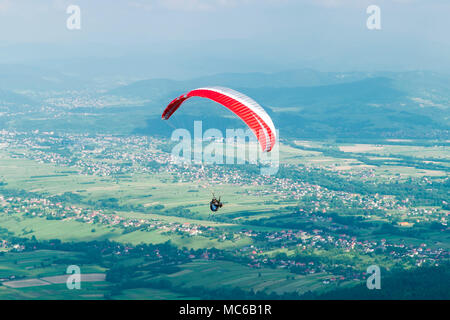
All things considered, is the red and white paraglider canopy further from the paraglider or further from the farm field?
the farm field

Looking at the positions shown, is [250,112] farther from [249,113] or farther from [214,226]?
[214,226]

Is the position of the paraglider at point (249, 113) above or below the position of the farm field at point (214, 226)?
above

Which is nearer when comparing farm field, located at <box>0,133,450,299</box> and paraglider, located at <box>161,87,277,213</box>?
paraglider, located at <box>161,87,277,213</box>

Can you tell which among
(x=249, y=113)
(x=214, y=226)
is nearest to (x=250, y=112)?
(x=249, y=113)

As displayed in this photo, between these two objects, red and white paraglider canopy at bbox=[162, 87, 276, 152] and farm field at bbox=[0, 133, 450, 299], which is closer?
red and white paraglider canopy at bbox=[162, 87, 276, 152]

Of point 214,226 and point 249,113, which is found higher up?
point 249,113

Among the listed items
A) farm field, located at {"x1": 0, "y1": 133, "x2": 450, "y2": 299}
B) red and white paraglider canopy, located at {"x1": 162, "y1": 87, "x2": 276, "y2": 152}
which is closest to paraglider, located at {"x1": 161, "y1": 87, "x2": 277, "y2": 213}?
red and white paraglider canopy, located at {"x1": 162, "y1": 87, "x2": 276, "y2": 152}

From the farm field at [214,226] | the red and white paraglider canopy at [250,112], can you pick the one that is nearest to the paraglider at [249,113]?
the red and white paraglider canopy at [250,112]

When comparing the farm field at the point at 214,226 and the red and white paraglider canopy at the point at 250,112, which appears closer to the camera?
the red and white paraglider canopy at the point at 250,112

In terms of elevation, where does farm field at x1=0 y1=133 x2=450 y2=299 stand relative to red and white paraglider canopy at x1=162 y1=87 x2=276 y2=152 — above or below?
below

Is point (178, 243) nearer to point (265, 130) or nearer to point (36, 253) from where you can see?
point (36, 253)

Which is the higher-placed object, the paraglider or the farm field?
the paraglider

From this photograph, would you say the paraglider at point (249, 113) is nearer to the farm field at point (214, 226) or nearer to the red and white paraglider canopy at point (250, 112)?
the red and white paraglider canopy at point (250, 112)

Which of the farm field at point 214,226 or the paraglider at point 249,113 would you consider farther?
the farm field at point 214,226
